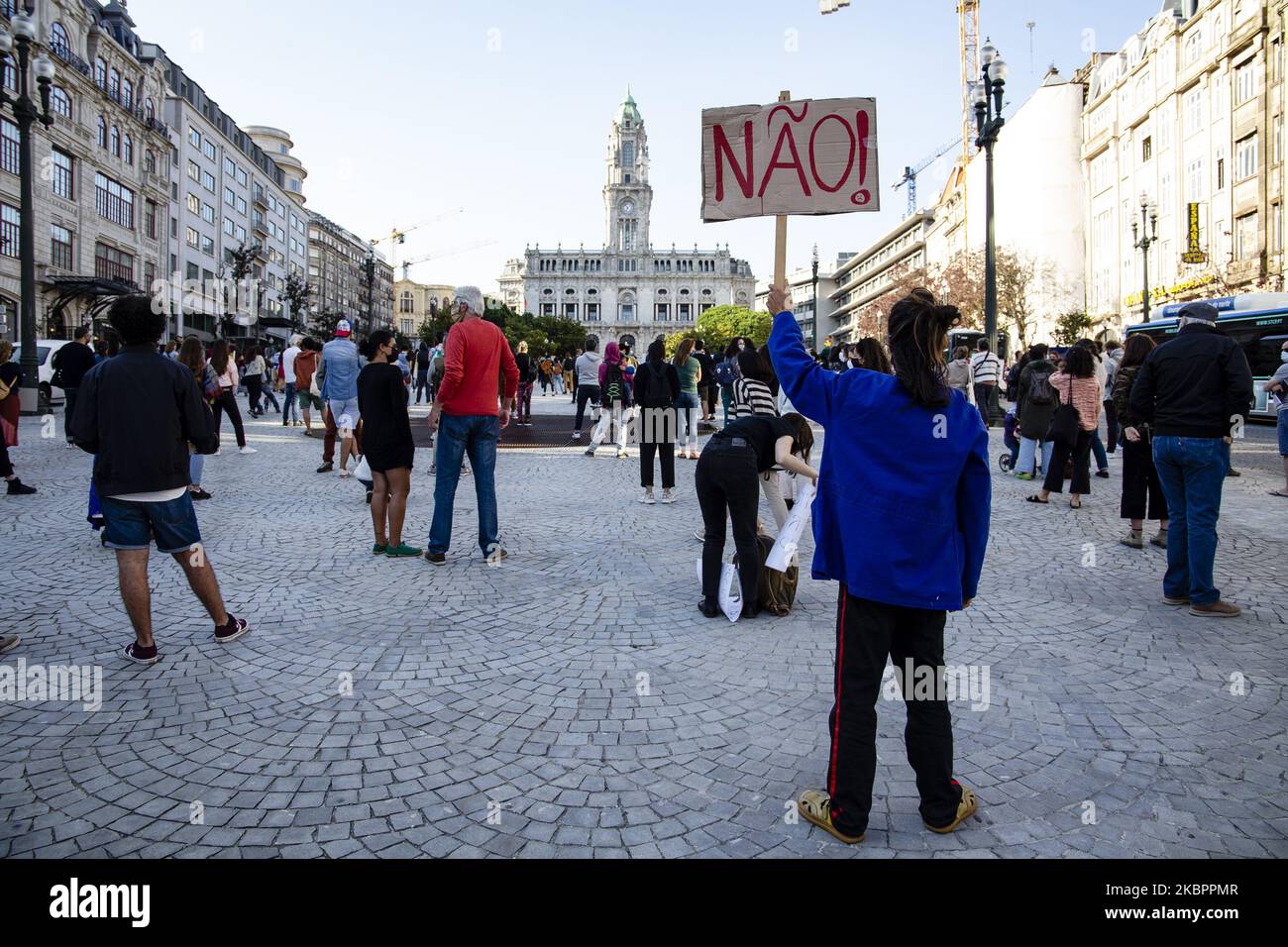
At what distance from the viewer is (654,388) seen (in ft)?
31.5

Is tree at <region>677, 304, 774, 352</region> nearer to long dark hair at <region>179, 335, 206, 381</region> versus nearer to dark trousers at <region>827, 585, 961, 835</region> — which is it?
long dark hair at <region>179, 335, 206, 381</region>

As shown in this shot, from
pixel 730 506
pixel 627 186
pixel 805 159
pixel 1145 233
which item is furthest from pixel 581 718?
pixel 627 186

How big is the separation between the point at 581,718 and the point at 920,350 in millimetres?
2116

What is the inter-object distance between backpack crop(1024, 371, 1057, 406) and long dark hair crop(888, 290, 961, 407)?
834 centimetres

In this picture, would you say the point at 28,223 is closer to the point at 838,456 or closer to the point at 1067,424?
the point at 1067,424

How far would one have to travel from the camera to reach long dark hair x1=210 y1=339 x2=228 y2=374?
11133 mm

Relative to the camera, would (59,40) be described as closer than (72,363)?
No

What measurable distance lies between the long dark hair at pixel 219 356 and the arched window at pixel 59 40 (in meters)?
33.2

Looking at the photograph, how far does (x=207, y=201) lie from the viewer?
5597 cm

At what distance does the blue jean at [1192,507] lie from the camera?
534cm

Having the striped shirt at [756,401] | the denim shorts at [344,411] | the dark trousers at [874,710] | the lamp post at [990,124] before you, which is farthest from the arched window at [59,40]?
the dark trousers at [874,710]

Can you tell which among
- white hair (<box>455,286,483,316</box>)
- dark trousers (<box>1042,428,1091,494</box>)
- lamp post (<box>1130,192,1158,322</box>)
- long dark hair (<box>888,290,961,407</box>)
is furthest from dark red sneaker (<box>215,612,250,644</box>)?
lamp post (<box>1130,192,1158,322</box>)
